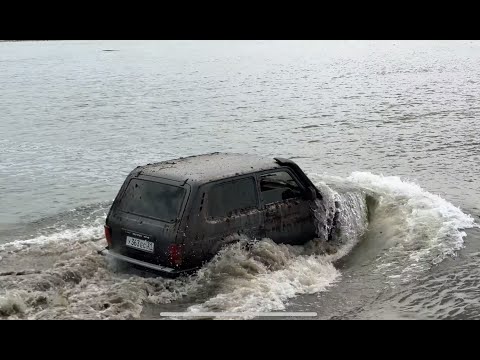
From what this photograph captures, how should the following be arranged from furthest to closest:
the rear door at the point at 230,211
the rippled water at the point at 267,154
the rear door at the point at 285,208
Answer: the rear door at the point at 285,208 < the rear door at the point at 230,211 < the rippled water at the point at 267,154

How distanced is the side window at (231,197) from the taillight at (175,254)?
69cm

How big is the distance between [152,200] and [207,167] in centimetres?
106

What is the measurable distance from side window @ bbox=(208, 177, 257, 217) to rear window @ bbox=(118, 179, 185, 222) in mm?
477

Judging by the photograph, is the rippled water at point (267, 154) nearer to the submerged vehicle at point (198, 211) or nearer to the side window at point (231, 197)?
the submerged vehicle at point (198, 211)

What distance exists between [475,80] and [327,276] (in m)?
41.2

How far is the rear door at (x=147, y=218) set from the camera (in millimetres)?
8438

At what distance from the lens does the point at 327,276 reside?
9.62m

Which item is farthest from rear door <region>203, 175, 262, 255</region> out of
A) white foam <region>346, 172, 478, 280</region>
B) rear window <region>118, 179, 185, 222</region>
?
white foam <region>346, 172, 478, 280</region>

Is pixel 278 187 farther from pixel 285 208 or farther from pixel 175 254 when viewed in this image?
pixel 175 254

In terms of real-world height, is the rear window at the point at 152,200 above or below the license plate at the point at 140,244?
above

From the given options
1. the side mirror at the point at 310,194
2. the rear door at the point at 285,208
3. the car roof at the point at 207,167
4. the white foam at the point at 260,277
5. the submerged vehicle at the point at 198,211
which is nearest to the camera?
the white foam at the point at 260,277

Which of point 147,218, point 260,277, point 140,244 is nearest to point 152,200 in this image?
point 147,218

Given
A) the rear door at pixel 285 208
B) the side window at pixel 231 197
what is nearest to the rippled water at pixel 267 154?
the rear door at pixel 285 208
